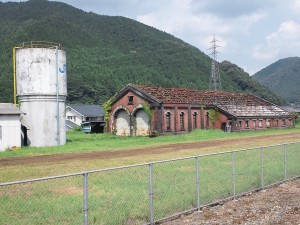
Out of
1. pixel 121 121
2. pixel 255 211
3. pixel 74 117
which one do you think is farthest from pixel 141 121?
pixel 255 211

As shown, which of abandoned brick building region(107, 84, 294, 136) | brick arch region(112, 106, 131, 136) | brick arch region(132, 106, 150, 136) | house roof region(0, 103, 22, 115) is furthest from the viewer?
brick arch region(112, 106, 131, 136)

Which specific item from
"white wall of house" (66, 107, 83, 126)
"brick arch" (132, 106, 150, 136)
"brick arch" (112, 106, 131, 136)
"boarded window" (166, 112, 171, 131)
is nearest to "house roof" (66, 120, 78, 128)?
"white wall of house" (66, 107, 83, 126)

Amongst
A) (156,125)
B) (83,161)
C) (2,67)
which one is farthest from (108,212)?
(2,67)

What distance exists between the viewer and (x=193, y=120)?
53.8 m

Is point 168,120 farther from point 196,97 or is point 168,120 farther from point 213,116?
point 213,116

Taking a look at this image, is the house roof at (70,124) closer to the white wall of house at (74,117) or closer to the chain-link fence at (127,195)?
the white wall of house at (74,117)

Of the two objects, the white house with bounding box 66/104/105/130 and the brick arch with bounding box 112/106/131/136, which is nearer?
the brick arch with bounding box 112/106/131/136

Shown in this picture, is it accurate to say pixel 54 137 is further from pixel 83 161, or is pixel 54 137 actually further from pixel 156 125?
pixel 156 125

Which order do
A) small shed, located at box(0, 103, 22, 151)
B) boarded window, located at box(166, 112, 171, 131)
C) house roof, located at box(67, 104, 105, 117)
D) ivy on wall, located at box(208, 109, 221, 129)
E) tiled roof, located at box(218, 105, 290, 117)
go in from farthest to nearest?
1. house roof, located at box(67, 104, 105, 117)
2. tiled roof, located at box(218, 105, 290, 117)
3. ivy on wall, located at box(208, 109, 221, 129)
4. boarded window, located at box(166, 112, 171, 131)
5. small shed, located at box(0, 103, 22, 151)

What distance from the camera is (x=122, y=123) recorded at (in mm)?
52531

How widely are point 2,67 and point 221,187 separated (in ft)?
377

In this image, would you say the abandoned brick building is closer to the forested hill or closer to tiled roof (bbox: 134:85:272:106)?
tiled roof (bbox: 134:85:272:106)

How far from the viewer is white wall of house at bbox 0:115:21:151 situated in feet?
104

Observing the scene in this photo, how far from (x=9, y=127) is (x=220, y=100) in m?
34.7
